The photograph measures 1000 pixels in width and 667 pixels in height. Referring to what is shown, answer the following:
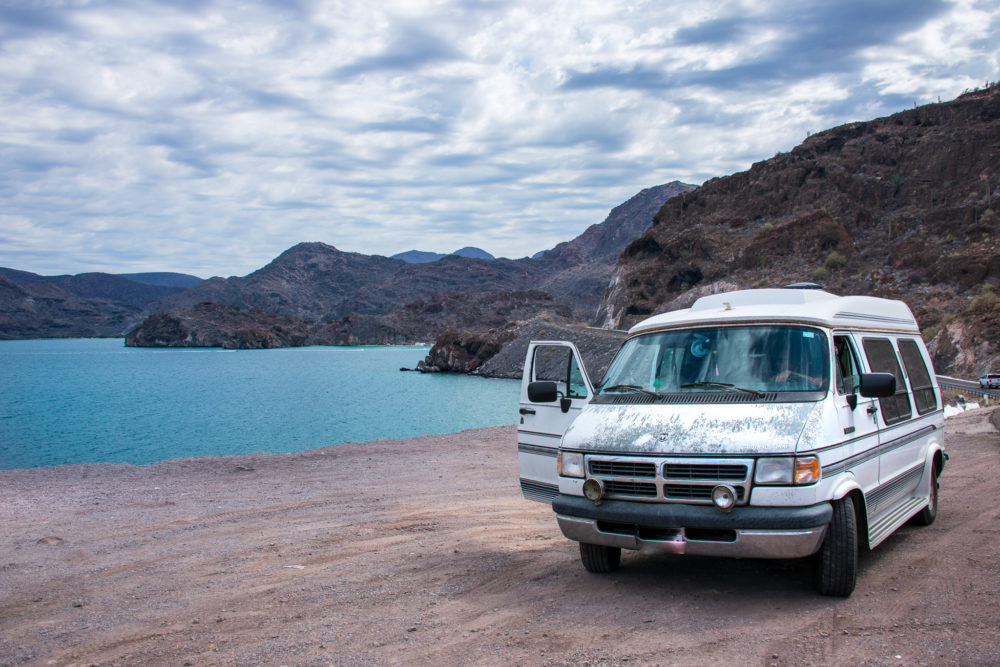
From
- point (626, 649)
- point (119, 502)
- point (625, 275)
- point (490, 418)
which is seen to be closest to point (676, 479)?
point (626, 649)

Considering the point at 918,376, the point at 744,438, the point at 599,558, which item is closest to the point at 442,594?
the point at 599,558

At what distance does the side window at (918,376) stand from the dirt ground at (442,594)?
1318mm

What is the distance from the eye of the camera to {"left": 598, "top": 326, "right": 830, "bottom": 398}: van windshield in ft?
19.0

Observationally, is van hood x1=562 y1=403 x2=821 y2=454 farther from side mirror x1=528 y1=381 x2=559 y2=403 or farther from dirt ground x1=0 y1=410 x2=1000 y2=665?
dirt ground x1=0 y1=410 x2=1000 y2=665

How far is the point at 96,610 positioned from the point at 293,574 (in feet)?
5.20

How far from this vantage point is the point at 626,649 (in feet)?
15.0

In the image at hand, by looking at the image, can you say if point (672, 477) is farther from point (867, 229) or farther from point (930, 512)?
point (867, 229)

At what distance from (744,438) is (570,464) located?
1394mm

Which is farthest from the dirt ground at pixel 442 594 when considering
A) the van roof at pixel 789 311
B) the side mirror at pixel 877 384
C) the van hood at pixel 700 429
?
the van roof at pixel 789 311

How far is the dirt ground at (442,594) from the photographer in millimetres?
4656

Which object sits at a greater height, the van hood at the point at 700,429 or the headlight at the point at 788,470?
the van hood at the point at 700,429

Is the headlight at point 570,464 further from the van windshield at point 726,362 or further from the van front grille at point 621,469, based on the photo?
the van windshield at point 726,362

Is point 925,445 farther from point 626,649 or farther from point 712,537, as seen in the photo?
point 626,649

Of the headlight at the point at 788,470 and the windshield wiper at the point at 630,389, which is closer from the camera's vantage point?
the headlight at the point at 788,470
